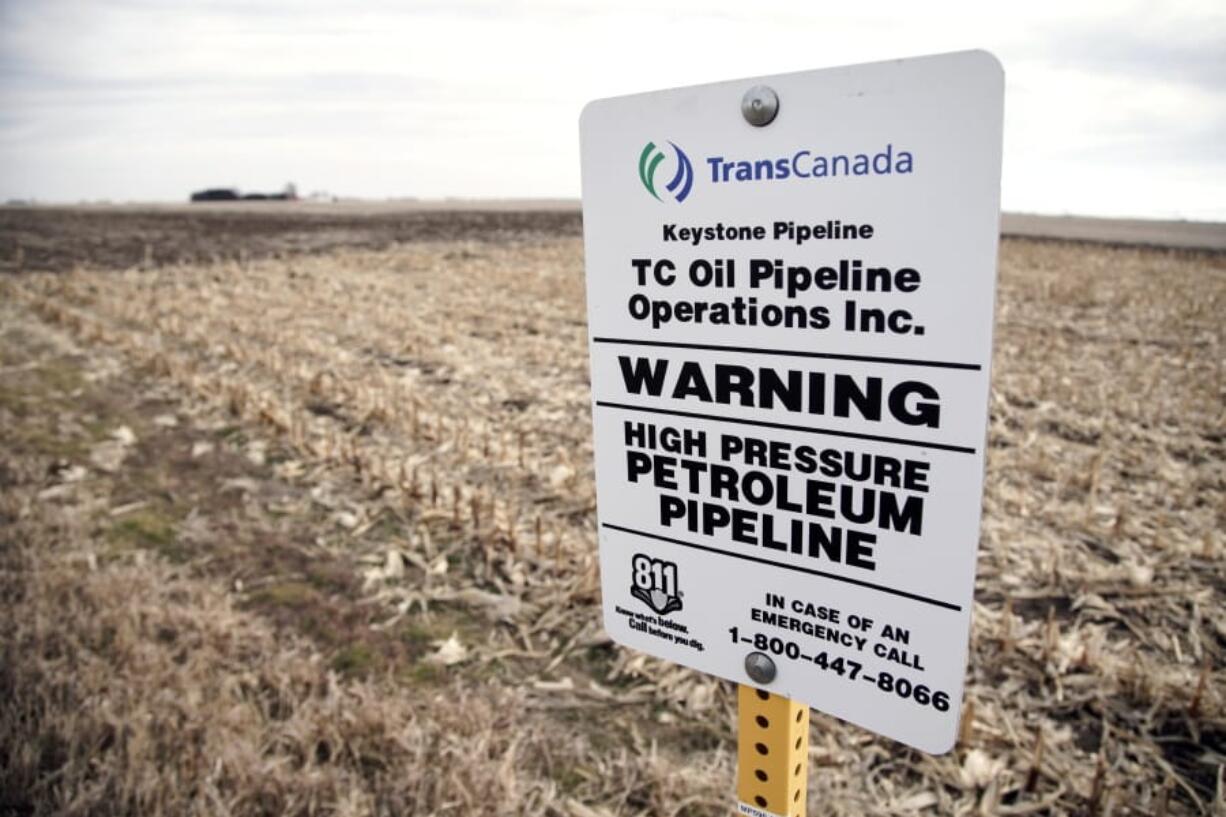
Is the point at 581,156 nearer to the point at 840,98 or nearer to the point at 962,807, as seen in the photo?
the point at 840,98

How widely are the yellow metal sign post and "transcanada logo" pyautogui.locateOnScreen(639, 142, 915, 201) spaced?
116cm

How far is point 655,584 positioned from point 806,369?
68cm

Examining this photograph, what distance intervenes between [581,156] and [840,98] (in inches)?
23.9

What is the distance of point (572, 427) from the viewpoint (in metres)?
8.27

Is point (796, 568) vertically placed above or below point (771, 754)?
above

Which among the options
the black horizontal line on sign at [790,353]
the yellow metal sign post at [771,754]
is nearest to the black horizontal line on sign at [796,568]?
the yellow metal sign post at [771,754]

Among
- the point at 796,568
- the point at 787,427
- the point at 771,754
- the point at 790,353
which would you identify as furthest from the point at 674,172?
the point at 771,754

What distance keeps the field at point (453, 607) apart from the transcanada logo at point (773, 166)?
2604 millimetres

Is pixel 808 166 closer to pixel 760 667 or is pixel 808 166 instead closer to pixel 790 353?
pixel 790 353

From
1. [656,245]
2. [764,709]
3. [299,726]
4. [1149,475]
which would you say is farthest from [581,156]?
[1149,475]

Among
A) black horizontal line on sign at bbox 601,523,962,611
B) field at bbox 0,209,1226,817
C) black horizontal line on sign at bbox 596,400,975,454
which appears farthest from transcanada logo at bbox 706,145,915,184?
field at bbox 0,209,1226,817

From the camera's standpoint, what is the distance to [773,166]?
1523mm

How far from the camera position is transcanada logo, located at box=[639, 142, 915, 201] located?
4.59 ft

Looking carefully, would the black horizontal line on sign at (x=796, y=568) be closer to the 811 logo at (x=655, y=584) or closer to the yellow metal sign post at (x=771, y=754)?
the 811 logo at (x=655, y=584)
